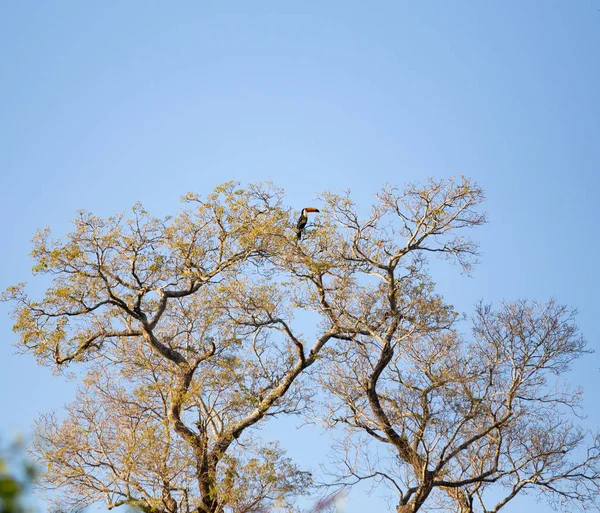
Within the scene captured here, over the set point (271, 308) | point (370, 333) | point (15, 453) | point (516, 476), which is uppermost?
point (271, 308)

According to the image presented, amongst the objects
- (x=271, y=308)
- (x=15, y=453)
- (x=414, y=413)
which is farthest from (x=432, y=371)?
(x=15, y=453)

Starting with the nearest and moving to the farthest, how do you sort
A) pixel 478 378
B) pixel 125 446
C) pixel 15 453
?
pixel 15 453 < pixel 125 446 < pixel 478 378

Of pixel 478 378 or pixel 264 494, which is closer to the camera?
pixel 264 494

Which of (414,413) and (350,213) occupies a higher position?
(350,213)

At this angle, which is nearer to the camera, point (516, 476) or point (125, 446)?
point (125, 446)

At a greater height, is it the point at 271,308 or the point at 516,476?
the point at 271,308

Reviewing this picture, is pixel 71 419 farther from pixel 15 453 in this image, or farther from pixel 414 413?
pixel 15 453

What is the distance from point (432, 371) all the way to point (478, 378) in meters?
1.01

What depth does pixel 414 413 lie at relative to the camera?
16359 millimetres

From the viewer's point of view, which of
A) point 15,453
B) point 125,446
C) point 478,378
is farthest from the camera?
point 478,378

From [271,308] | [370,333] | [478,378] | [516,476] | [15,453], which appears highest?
[271,308]

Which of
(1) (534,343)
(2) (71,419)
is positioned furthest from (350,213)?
(2) (71,419)

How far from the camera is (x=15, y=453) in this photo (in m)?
3.54

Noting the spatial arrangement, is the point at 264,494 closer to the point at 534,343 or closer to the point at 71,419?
the point at 71,419
